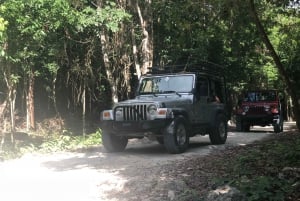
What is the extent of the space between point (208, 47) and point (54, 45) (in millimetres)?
7852

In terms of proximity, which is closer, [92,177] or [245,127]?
[92,177]

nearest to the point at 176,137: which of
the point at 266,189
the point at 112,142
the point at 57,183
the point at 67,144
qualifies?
the point at 112,142

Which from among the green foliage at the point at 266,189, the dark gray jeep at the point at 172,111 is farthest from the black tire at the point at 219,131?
the green foliage at the point at 266,189

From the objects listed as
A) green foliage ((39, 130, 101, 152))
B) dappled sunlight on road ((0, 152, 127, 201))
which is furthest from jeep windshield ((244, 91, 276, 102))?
dappled sunlight on road ((0, 152, 127, 201))

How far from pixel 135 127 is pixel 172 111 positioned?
1.02m

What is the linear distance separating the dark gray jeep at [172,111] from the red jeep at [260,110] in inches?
239

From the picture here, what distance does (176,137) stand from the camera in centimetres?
1166

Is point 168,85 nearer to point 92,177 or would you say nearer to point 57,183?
point 92,177

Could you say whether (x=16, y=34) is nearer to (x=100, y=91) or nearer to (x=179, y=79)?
(x=179, y=79)

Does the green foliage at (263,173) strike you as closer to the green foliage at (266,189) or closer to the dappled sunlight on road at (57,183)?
the green foliage at (266,189)

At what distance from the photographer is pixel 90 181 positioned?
850cm

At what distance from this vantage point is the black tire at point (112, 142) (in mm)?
12375

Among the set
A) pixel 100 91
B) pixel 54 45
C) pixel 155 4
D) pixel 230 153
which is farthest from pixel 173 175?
pixel 100 91

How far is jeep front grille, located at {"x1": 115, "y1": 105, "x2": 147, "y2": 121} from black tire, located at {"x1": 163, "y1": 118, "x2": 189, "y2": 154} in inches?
27.6
